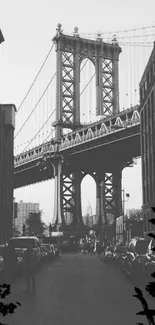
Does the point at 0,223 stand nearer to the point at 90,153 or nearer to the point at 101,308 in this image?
the point at 90,153

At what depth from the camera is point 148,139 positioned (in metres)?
68.7

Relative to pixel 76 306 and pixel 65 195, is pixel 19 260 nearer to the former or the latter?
pixel 76 306

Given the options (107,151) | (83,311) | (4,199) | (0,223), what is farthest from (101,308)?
(107,151)

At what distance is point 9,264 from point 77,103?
77211 millimetres

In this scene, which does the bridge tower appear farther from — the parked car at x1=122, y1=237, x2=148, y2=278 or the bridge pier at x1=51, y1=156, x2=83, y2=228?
the parked car at x1=122, y1=237, x2=148, y2=278

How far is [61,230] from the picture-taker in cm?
9644

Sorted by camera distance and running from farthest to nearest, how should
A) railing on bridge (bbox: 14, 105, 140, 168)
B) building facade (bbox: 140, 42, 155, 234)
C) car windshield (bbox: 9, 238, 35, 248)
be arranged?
railing on bridge (bbox: 14, 105, 140, 168), building facade (bbox: 140, 42, 155, 234), car windshield (bbox: 9, 238, 35, 248)

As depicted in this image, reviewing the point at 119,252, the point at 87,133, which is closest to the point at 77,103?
the point at 87,133

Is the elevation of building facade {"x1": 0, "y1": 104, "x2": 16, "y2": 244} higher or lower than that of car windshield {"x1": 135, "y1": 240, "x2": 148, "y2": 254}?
higher

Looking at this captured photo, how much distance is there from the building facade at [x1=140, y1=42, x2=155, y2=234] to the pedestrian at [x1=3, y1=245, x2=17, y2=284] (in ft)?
132

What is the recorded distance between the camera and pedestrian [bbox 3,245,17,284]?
22188mm

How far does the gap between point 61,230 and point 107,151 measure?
53.5ft

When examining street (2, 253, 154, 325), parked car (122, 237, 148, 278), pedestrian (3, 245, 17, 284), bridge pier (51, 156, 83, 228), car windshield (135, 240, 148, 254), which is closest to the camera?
street (2, 253, 154, 325)

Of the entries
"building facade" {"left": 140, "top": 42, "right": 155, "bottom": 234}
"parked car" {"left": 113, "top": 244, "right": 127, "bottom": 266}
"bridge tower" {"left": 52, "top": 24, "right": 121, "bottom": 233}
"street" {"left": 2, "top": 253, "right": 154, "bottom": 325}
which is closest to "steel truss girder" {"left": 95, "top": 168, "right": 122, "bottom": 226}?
"bridge tower" {"left": 52, "top": 24, "right": 121, "bottom": 233}
